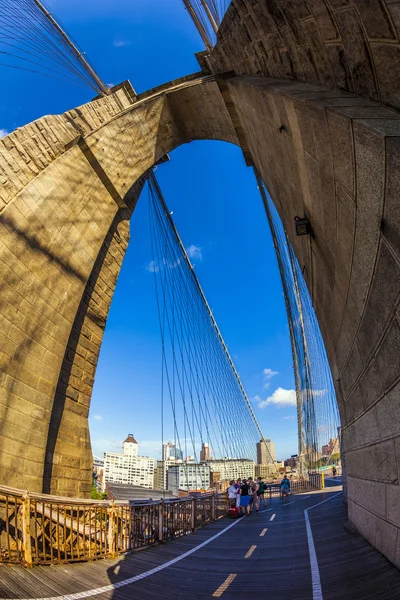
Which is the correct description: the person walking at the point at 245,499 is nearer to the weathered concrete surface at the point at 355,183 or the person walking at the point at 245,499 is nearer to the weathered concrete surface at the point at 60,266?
the weathered concrete surface at the point at 60,266

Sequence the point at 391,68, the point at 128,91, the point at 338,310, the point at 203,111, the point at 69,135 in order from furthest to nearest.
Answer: the point at 203,111
the point at 128,91
the point at 69,135
the point at 338,310
the point at 391,68

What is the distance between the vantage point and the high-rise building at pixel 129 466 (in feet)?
390

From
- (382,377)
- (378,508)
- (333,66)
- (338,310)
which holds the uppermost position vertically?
(333,66)

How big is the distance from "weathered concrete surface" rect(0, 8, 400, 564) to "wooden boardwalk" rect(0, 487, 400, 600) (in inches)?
16.1

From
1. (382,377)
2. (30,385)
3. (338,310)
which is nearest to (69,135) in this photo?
(30,385)

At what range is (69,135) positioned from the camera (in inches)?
337

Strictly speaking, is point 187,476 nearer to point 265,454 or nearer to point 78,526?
point 78,526

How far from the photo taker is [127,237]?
11.9 metres

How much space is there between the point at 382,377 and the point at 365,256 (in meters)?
1.23

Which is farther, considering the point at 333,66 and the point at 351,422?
the point at 351,422

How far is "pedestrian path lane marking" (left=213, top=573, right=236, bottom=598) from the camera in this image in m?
3.48

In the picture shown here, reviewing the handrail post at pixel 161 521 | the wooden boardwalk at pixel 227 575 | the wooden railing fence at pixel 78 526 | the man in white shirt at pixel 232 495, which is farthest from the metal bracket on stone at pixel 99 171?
the man in white shirt at pixel 232 495

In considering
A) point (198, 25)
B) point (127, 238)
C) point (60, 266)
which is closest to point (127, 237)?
point (127, 238)

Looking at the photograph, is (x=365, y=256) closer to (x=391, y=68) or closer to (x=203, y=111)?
(x=391, y=68)
